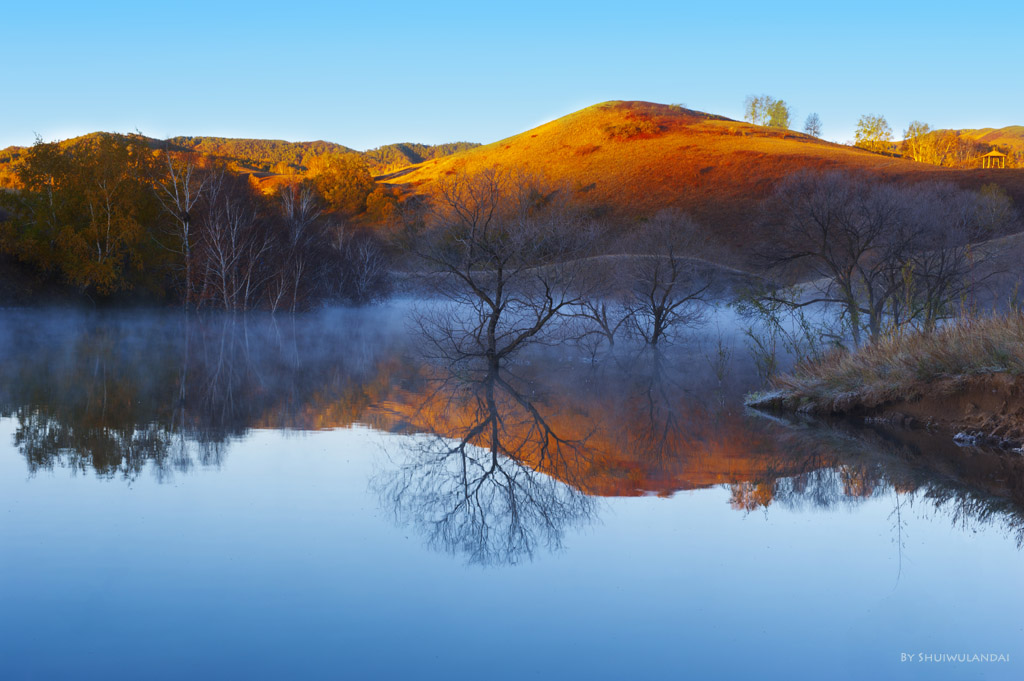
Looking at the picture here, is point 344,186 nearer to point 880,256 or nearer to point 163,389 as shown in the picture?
point 880,256

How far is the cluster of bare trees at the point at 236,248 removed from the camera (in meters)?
45.4

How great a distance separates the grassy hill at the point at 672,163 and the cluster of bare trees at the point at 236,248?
24.6 metres

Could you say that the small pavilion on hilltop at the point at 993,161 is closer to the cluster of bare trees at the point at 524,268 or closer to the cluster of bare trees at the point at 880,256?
the cluster of bare trees at the point at 880,256

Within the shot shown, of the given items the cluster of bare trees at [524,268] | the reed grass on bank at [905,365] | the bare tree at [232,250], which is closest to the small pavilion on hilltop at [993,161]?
the cluster of bare trees at [524,268]

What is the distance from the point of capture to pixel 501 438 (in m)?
12.7

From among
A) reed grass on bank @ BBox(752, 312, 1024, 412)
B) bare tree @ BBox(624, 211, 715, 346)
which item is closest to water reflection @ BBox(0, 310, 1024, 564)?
reed grass on bank @ BBox(752, 312, 1024, 412)

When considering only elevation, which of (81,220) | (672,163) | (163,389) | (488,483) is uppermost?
(672,163)

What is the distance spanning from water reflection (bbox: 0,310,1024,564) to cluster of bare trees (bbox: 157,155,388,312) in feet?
73.5

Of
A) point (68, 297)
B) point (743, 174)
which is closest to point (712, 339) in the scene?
point (68, 297)

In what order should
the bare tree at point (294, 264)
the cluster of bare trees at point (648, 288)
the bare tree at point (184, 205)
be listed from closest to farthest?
the cluster of bare trees at point (648, 288) → the bare tree at point (184, 205) → the bare tree at point (294, 264)

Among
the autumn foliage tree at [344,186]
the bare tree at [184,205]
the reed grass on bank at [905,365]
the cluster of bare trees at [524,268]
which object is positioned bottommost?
the reed grass on bank at [905,365]

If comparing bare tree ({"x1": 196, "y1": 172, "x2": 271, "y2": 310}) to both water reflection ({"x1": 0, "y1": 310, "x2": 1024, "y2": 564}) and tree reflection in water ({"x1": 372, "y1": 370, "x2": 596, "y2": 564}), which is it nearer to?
water reflection ({"x1": 0, "y1": 310, "x2": 1024, "y2": 564})

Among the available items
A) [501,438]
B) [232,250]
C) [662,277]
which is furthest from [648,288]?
[501,438]

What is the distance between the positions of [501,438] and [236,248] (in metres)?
36.6
